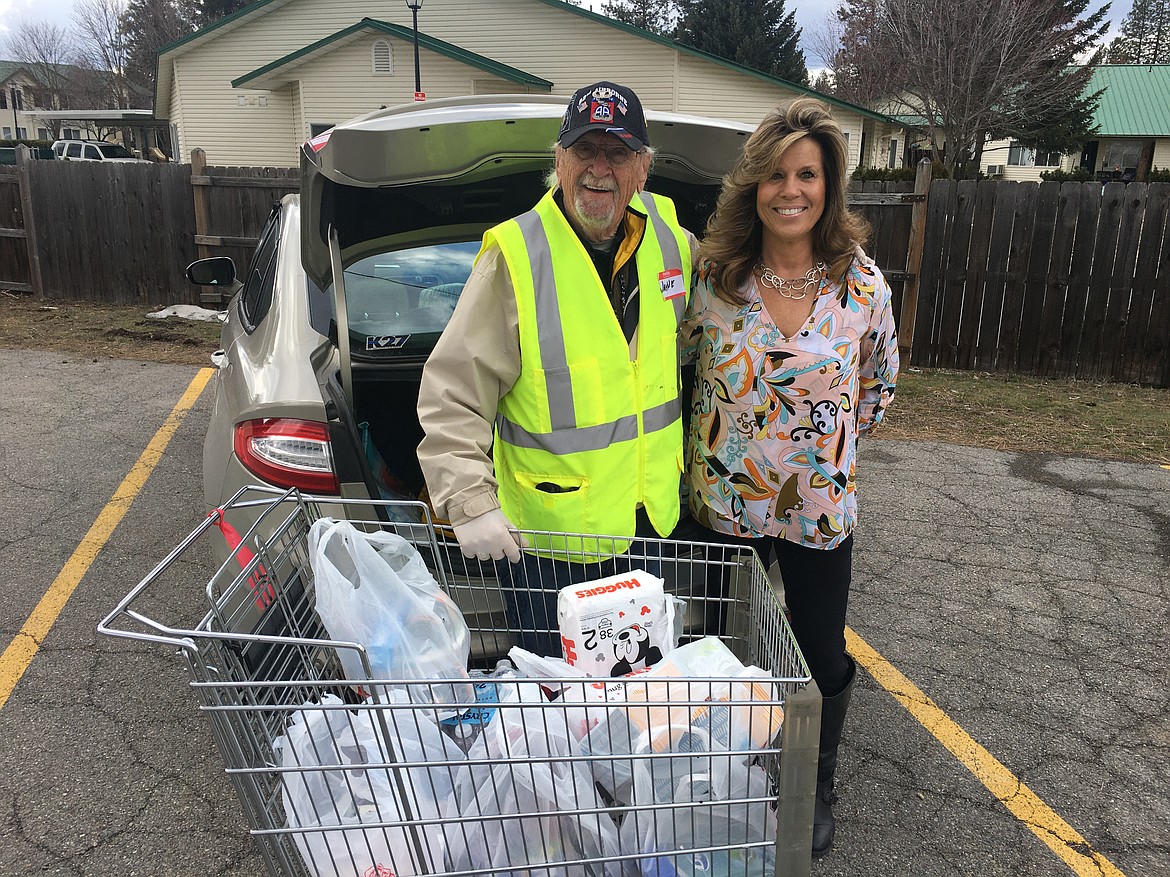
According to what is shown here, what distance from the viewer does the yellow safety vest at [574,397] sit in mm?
2010

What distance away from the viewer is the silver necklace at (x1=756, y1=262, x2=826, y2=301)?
2229mm

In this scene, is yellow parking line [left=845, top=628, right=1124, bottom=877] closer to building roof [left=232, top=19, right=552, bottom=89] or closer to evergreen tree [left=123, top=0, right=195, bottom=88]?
building roof [left=232, top=19, right=552, bottom=89]

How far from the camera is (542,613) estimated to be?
86.5 inches

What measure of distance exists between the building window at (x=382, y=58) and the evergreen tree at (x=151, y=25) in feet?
101

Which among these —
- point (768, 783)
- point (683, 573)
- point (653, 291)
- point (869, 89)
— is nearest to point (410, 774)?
point (768, 783)

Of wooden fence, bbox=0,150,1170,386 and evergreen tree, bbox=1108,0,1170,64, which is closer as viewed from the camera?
wooden fence, bbox=0,150,1170,386

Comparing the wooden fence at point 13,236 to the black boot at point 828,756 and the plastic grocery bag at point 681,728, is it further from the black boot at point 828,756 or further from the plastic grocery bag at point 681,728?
the plastic grocery bag at point 681,728

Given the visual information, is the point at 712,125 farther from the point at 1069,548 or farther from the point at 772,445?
A: the point at 1069,548

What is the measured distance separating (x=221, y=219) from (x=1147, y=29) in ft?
230

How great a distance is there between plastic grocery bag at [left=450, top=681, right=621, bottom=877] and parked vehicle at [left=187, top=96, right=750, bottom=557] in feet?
3.69

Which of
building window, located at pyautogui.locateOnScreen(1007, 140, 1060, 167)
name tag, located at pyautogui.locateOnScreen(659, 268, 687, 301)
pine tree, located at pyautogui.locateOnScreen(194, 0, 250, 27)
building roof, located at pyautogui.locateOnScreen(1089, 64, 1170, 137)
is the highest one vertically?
pine tree, located at pyautogui.locateOnScreen(194, 0, 250, 27)

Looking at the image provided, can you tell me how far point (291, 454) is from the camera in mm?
2570

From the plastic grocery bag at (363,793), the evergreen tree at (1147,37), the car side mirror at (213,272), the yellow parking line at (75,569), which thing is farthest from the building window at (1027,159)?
the plastic grocery bag at (363,793)

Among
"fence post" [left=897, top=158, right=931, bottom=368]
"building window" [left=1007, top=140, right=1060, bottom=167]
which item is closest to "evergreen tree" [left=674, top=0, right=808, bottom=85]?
"building window" [left=1007, top=140, right=1060, bottom=167]
